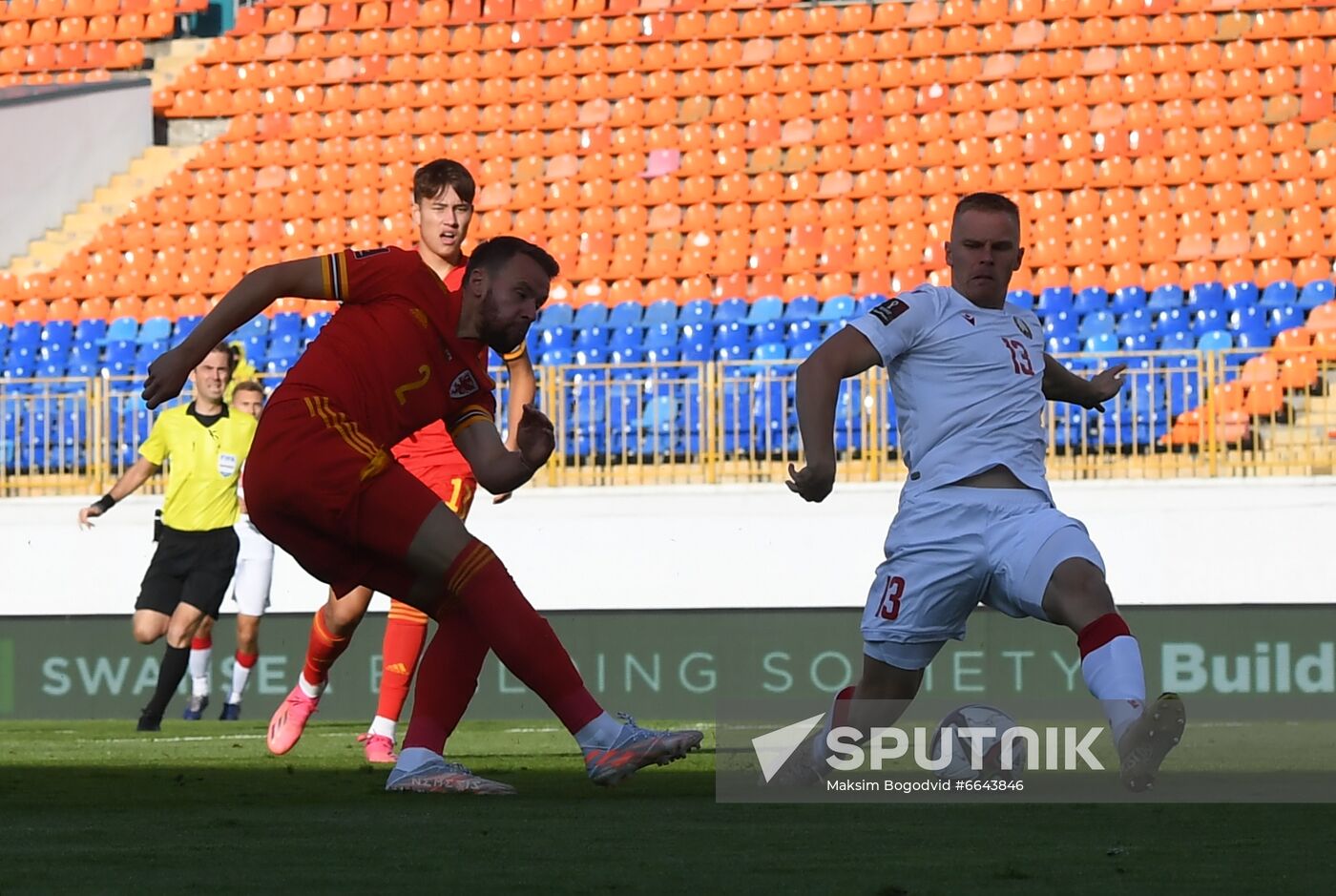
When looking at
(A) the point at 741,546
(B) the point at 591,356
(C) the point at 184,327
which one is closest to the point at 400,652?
(A) the point at 741,546

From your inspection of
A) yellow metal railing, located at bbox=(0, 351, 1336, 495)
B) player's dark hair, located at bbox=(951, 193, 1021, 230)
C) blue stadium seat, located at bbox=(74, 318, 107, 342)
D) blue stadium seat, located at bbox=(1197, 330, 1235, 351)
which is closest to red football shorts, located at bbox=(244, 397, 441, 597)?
player's dark hair, located at bbox=(951, 193, 1021, 230)

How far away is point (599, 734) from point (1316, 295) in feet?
45.5

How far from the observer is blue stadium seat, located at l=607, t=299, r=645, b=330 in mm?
18938

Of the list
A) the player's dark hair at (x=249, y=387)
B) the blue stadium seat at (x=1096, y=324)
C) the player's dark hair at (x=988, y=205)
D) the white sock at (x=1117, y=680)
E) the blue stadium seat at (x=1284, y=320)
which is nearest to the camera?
the white sock at (x=1117, y=680)

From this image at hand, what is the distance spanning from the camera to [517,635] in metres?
5.30

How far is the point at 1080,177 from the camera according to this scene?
20.2m

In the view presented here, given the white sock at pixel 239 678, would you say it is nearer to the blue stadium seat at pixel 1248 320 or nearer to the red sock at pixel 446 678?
the red sock at pixel 446 678

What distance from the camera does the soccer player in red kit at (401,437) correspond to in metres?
5.27

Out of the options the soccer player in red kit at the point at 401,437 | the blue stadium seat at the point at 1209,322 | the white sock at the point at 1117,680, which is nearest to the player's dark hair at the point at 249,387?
the soccer player in red kit at the point at 401,437

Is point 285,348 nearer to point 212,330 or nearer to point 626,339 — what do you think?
point 626,339

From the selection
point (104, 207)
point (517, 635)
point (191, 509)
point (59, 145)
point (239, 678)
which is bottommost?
point (239, 678)

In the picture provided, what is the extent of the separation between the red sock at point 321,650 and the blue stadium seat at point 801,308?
36.1 ft

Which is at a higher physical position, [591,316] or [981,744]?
[591,316]

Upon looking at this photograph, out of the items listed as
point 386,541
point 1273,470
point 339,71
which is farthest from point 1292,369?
point 339,71
